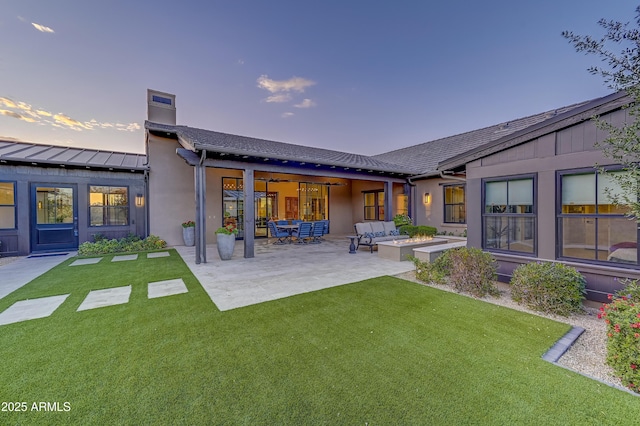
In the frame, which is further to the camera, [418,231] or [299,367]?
[418,231]

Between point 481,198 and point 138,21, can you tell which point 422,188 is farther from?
point 138,21

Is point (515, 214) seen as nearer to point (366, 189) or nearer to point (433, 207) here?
point (433, 207)

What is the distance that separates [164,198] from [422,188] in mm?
11999

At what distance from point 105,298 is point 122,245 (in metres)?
6.07

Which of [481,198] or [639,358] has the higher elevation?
[481,198]

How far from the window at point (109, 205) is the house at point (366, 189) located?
0.04 m

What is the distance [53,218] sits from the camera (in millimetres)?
8992


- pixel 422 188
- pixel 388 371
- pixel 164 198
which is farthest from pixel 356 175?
pixel 388 371

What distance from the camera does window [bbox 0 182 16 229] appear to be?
828 centimetres

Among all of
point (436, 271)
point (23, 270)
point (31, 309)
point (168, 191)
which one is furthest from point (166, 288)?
point (168, 191)

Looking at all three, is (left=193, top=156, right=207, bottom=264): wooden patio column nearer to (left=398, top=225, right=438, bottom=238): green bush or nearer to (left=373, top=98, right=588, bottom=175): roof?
(left=398, top=225, right=438, bottom=238): green bush

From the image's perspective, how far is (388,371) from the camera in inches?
94.2

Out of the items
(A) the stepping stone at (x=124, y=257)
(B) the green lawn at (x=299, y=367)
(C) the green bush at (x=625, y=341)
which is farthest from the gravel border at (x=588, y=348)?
(A) the stepping stone at (x=124, y=257)

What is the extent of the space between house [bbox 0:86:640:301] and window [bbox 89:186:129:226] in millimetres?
43
